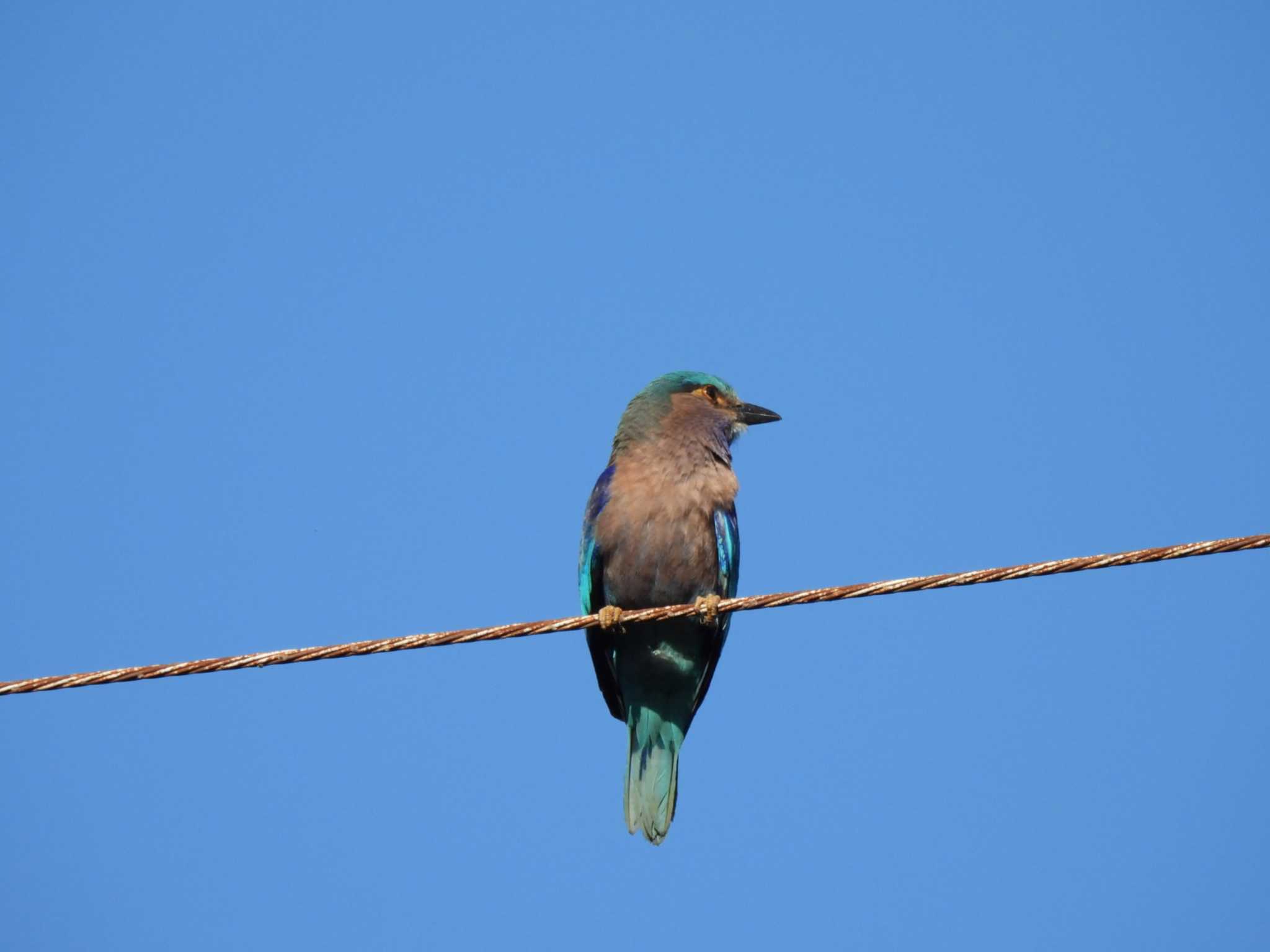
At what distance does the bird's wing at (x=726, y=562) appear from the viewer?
7004mm

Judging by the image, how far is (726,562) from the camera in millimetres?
7008

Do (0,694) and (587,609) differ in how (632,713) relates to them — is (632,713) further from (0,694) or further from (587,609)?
(0,694)

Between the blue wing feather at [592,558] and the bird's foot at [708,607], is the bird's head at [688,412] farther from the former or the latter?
the bird's foot at [708,607]

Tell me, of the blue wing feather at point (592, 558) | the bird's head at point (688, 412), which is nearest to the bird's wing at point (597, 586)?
the blue wing feather at point (592, 558)

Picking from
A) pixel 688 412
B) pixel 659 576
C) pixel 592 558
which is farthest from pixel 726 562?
pixel 688 412

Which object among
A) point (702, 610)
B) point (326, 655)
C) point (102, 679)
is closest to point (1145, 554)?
point (702, 610)

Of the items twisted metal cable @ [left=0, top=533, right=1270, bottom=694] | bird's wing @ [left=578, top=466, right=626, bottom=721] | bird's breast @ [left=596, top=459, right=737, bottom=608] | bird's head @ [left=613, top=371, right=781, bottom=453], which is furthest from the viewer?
bird's head @ [left=613, top=371, right=781, bottom=453]

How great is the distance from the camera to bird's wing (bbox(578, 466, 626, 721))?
715 cm

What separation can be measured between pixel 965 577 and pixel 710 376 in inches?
134

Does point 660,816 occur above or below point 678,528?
below

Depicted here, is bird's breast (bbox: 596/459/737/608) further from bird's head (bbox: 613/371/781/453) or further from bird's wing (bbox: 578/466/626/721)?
bird's head (bbox: 613/371/781/453)

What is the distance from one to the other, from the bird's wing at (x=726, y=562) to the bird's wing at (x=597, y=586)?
0.51 metres

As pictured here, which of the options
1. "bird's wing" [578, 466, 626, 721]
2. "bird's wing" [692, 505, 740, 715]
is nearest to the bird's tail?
"bird's wing" [578, 466, 626, 721]

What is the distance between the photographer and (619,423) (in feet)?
25.3
